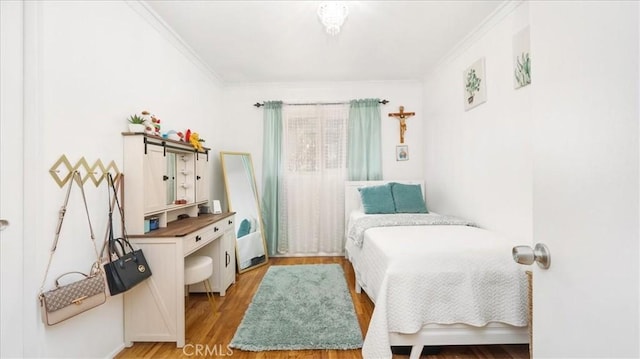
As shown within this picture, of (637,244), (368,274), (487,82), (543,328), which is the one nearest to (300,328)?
(368,274)

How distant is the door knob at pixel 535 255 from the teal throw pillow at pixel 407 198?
267cm

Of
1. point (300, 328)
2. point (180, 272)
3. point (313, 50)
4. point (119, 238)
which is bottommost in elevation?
point (300, 328)

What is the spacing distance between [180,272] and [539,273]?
200 centimetres

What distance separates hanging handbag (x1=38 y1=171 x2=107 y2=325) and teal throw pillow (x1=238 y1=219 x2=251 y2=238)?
187cm

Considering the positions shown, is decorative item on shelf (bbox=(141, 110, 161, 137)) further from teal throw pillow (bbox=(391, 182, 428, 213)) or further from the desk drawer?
teal throw pillow (bbox=(391, 182, 428, 213))

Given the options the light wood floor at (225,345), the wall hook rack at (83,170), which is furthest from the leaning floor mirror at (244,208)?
the wall hook rack at (83,170)

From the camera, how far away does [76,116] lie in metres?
1.57

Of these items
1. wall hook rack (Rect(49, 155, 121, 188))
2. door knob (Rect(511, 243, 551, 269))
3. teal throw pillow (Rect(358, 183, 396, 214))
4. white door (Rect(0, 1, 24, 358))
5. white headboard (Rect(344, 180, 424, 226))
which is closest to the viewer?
door knob (Rect(511, 243, 551, 269))

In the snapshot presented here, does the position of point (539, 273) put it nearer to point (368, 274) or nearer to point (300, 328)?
point (368, 274)

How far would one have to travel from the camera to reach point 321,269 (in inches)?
131

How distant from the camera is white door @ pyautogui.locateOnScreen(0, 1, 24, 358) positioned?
1.25 metres

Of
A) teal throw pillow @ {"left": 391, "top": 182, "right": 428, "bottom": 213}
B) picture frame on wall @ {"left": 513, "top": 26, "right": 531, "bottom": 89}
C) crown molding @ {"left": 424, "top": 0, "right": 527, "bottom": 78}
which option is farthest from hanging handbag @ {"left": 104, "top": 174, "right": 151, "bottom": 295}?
crown molding @ {"left": 424, "top": 0, "right": 527, "bottom": 78}

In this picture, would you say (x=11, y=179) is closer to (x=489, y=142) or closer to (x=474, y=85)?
(x=489, y=142)

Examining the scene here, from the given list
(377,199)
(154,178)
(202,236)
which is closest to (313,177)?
(377,199)
